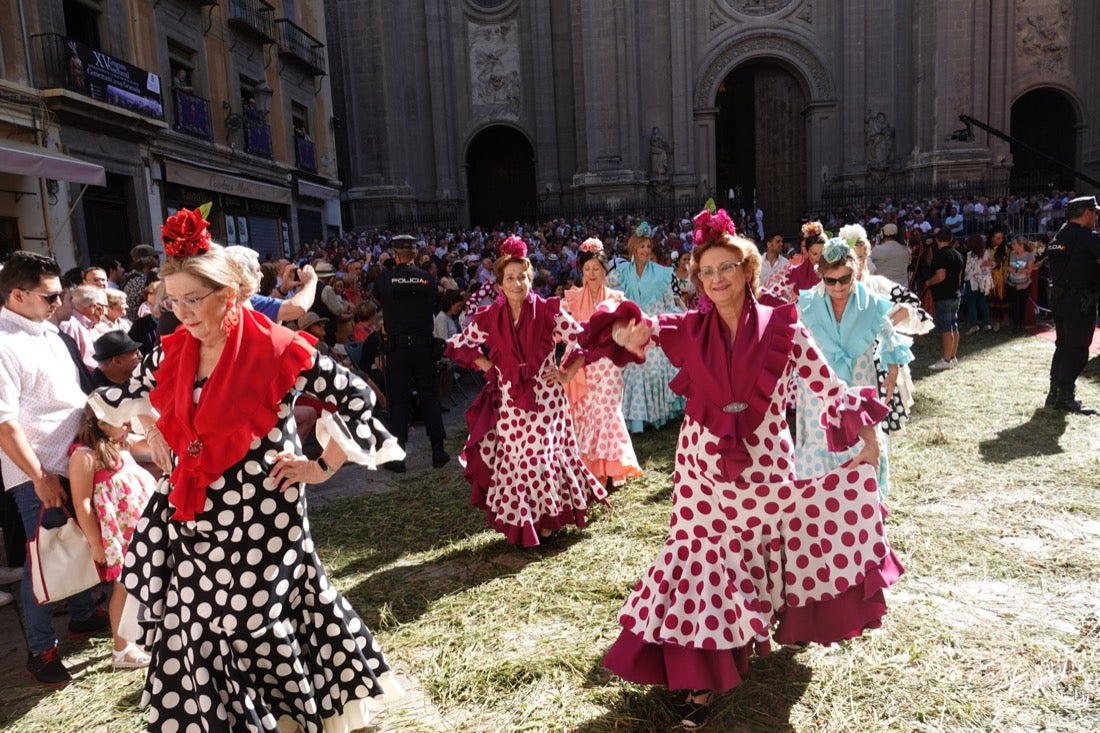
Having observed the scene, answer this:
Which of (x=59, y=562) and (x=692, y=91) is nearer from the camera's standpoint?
(x=59, y=562)

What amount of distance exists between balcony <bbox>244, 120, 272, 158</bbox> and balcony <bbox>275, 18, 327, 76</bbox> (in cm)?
272

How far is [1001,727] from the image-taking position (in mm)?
3127

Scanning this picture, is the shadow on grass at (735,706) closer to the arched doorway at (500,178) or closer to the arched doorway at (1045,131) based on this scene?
the arched doorway at (500,178)

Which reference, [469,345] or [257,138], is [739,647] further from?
[257,138]

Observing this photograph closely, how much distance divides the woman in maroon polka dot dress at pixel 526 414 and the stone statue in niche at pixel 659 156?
21779 mm

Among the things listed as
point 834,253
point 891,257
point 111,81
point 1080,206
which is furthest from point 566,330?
point 111,81

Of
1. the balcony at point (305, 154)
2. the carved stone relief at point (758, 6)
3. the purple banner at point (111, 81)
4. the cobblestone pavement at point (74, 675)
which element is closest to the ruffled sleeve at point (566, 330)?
the cobblestone pavement at point (74, 675)

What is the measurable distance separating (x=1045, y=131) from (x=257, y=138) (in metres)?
27.5

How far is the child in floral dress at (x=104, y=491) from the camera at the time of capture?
12.0 feet

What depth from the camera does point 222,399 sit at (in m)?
2.62

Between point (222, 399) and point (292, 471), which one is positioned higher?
point (222, 399)

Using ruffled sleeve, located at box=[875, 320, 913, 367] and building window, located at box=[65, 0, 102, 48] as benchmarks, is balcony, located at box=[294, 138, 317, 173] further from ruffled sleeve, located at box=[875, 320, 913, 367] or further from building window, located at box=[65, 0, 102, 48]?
ruffled sleeve, located at box=[875, 320, 913, 367]

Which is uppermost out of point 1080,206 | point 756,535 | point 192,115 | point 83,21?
point 83,21

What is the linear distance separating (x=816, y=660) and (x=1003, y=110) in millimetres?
27946
